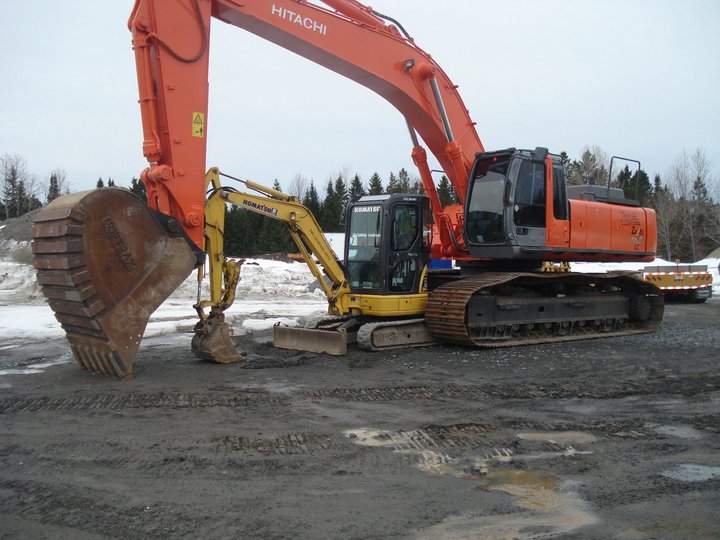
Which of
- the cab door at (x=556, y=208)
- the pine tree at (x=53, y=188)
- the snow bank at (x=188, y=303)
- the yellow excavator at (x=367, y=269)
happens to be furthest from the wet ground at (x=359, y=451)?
the pine tree at (x=53, y=188)

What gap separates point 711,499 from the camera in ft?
12.6

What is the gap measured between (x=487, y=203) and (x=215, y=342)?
4679 mm

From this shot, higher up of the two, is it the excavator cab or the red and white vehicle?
the excavator cab

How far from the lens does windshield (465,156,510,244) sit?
31.8 feet

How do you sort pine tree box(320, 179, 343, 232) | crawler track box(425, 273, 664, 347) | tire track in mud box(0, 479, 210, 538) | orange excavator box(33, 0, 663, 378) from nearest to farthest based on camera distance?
tire track in mud box(0, 479, 210, 538) < orange excavator box(33, 0, 663, 378) < crawler track box(425, 273, 664, 347) < pine tree box(320, 179, 343, 232)

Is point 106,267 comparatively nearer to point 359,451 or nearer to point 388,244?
point 359,451

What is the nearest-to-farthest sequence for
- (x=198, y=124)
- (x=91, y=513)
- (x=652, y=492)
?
(x=91, y=513) → (x=652, y=492) → (x=198, y=124)

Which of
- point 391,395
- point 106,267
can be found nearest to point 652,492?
point 391,395

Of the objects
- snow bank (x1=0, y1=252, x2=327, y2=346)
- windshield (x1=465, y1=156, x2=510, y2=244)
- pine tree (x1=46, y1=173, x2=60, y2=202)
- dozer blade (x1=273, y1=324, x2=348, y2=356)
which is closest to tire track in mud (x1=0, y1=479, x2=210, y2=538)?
dozer blade (x1=273, y1=324, x2=348, y2=356)

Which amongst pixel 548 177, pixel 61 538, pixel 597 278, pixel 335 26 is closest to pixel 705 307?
pixel 597 278

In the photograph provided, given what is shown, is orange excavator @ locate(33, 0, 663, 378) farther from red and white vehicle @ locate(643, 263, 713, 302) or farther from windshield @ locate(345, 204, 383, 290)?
red and white vehicle @ locate(643, 263, 713, 302)

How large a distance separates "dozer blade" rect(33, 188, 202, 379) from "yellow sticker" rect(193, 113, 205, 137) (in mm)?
1124

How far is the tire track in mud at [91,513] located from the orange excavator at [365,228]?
9.62 feet

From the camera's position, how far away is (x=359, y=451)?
4.73 m
